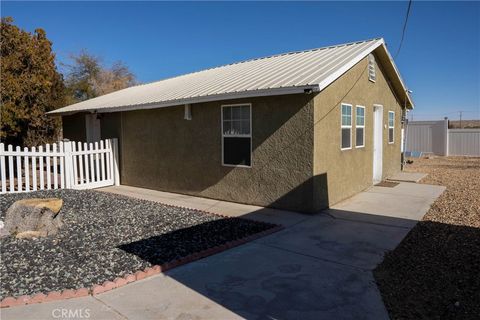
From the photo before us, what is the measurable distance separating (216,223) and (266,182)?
1900 mm

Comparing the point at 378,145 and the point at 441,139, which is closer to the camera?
the point at 378,145

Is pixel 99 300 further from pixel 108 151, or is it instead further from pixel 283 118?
pixel 108 151

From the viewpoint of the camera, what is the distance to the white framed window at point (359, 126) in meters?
10.1

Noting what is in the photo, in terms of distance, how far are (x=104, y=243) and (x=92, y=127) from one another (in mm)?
10205

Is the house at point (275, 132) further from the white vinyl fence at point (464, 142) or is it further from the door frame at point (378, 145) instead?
the white vinyl fence at point (464, 142)

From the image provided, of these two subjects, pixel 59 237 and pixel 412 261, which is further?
pixel 59 237

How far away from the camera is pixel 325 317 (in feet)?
11.6

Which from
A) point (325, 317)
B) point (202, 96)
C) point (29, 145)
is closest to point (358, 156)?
point (202, 96)

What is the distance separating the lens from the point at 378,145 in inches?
488

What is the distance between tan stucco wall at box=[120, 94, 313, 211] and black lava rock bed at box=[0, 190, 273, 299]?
142 centimetres

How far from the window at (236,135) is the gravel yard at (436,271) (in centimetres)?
395

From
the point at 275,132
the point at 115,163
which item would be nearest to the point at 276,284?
the point at 275,132

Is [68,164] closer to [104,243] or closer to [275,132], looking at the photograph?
[104,243]

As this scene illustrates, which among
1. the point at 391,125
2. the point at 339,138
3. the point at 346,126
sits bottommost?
the point at 339,138
